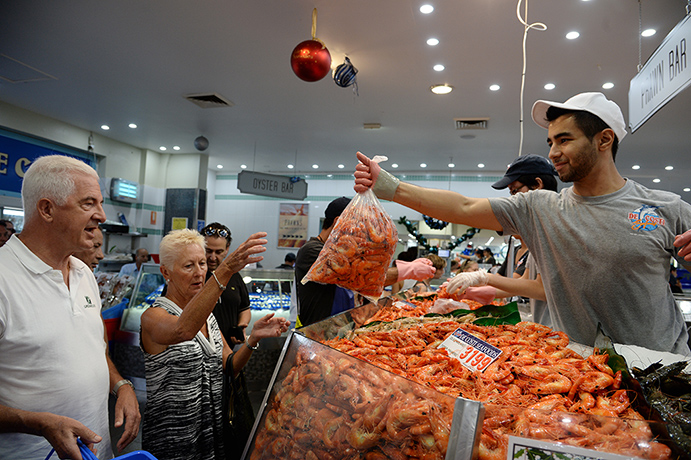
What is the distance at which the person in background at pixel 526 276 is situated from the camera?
2094 millimetres

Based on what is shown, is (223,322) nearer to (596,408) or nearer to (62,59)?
(596,408)

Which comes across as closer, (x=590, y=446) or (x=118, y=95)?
(x=590, y=446)

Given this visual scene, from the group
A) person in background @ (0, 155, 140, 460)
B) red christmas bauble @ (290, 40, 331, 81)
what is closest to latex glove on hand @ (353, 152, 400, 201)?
person in background @ (0, 155, 140, 460)

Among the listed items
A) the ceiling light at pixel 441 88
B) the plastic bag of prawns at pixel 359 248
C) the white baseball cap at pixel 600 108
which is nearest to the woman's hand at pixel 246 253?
the plastic bag of prawns at pixel 359 248

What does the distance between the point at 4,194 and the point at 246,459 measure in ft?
29.8

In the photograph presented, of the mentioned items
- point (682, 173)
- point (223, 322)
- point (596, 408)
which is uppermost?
point (682, 173)

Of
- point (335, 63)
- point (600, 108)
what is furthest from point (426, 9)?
point (600, 108)

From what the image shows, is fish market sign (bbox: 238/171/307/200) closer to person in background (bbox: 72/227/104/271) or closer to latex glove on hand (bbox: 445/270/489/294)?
person in background (bbox: 72/227/104/271)

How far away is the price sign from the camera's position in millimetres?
1167

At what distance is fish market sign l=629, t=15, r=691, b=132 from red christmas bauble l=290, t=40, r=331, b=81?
247 cm

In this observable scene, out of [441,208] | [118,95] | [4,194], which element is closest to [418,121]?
[118,95]

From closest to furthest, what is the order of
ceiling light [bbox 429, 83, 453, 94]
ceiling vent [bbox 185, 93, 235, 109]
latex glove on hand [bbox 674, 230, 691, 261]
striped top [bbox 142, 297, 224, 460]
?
1. latex glove on hand [bbox 674, 230, 691, 261]
2. striped top [bbox 142, 297, 224, 460]
3. ceiling light [bbox 429, 83, 453, 94]
4. ceiling vent [bbox 185, 93, 235, 109]

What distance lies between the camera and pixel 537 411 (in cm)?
78

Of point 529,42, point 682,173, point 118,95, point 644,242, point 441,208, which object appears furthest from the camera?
point 682,173
